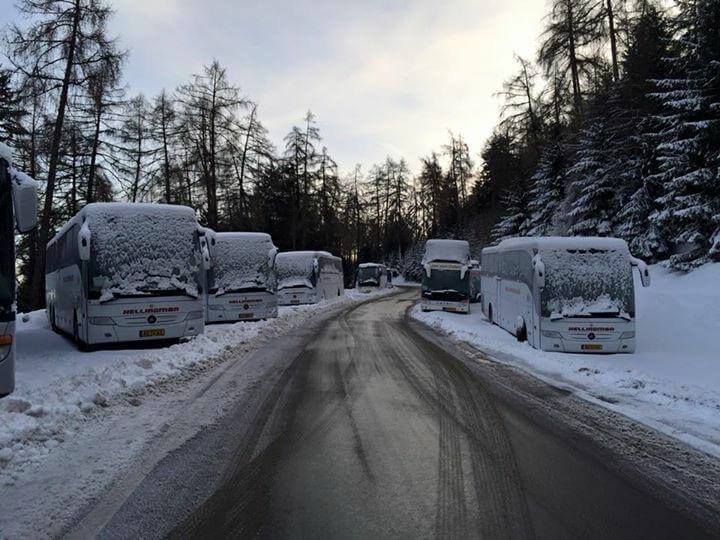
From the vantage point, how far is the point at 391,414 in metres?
6.99

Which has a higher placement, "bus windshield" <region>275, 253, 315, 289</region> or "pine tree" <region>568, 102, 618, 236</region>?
"pine tree" <region>568, 102, 618, 236</region>

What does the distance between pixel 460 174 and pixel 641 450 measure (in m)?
59.8

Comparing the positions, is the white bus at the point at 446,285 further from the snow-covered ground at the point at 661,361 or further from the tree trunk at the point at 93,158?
the tree trunk at the point at 93,158

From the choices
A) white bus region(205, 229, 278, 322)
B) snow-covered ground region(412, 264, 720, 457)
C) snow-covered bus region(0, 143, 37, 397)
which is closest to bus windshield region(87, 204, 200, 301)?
snow-covered bus region(0, 143, 37, 397)

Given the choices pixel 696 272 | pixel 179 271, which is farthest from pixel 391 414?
pixel 696 272

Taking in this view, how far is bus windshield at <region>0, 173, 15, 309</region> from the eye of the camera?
6.58 m

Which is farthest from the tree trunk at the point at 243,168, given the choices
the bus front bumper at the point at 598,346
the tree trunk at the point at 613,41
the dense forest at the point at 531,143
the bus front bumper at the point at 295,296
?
the bus front bumper at the point at 598,346

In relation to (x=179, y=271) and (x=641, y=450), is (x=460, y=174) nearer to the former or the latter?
(x=179, y=271)

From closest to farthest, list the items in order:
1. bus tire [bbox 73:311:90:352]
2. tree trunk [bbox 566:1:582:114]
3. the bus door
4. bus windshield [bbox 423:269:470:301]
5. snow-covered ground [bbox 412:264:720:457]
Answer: snow-covered ground [bbox 412:264:720:457] < bus tire [bbox 73:311:90:352] < the bus door < bus windshield [bbox 423:269:470:301] < tree trunk [bbox 566:1:582:114]

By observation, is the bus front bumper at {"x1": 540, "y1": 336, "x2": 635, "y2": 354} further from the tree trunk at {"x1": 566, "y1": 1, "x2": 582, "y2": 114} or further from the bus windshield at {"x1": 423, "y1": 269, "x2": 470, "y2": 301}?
the tree trunk at {"x1": 566, "y1": 1, "x2": 582, "y2": 114}

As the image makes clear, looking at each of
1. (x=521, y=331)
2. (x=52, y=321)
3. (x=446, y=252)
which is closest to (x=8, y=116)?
(x=52, y=321)

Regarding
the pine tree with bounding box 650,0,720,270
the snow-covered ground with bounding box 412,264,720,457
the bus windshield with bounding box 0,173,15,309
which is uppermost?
the pine tree with bounding box 650,0,720,270

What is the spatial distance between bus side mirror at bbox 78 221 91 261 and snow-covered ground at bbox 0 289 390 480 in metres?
2.10

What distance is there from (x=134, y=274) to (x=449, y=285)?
15493 mm
